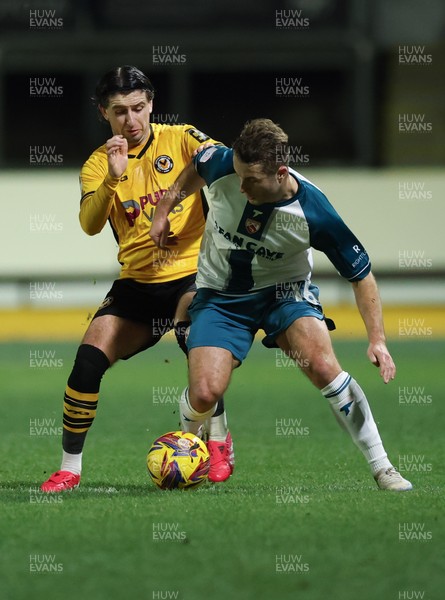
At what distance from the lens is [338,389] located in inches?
259

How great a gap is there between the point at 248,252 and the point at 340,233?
0.57 m

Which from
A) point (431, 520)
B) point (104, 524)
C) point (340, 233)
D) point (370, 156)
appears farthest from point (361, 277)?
point (370, 156)

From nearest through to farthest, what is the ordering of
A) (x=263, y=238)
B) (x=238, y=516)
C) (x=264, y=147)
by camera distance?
1. (x=238, y=516)
2. (x=264, y=147)
3. (x=263, y=238)

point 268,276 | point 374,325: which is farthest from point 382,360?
point 268,276

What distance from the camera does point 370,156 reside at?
19.6 metres

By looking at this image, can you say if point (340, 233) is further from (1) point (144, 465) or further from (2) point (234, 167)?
(1) point (144, 465)

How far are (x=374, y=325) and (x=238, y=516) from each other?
4.02ft

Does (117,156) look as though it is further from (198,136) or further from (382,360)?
(382,360)

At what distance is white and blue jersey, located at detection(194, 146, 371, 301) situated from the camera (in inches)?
256

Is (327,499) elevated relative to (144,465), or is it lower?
elevated

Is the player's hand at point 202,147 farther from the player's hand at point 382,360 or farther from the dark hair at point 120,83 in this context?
the player's hand at point 382,360

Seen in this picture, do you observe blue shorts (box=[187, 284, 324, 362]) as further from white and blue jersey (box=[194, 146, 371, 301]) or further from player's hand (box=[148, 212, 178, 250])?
player's hand (box=[148, 212, 178, 250])

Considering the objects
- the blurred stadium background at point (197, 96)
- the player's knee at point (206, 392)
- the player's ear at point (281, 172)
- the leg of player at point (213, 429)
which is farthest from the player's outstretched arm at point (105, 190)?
the blurred stadium background at point (197, 96)

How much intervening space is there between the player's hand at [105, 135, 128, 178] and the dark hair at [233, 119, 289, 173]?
74 cm
